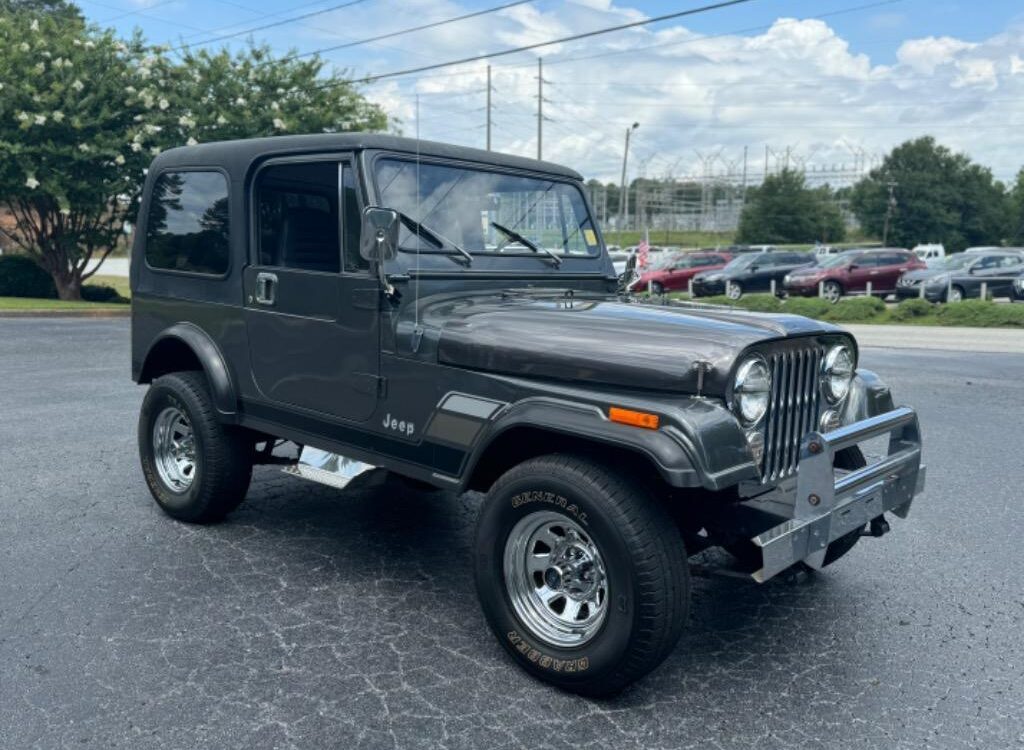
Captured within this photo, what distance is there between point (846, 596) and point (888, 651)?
0.58 meters

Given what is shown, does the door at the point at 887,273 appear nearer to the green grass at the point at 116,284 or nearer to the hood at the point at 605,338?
the green grass at the point at 116,284

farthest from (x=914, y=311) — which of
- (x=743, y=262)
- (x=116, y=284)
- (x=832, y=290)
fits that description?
(x=116, y=284)

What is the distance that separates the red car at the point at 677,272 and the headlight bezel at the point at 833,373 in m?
25.9

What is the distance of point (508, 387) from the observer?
3436mm

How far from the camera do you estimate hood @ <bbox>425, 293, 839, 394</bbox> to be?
3.12 meters

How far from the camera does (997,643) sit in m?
3.70

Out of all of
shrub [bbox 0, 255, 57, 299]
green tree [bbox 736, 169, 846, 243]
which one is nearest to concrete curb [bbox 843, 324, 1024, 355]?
shrub [bbox 0, 255, 57, 299]

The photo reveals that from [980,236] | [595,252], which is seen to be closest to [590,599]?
[595,252]

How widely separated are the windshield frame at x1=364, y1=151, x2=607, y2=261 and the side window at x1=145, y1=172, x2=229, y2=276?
44.3 inches

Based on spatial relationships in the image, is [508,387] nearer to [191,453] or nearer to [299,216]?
[299,216]

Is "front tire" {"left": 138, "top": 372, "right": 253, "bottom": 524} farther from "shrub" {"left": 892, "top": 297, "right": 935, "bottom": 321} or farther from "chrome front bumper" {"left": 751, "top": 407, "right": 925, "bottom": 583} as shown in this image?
"shrub" {"left": 892, "top": 297, "right": 935, "bottom": 321}

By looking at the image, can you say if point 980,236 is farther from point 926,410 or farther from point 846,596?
point 846,596

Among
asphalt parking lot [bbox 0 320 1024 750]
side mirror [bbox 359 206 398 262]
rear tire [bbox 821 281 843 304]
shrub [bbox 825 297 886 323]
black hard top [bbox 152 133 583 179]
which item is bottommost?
asphalt parking lot [bbox 0 320 1024 750]

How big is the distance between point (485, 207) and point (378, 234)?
3.07 feet
